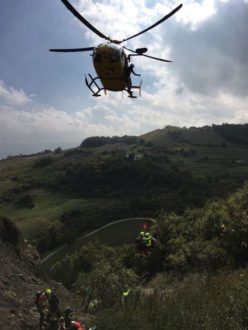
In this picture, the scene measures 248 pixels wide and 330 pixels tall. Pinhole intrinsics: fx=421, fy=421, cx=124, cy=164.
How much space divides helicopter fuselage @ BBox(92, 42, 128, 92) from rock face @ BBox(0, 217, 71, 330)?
11654mm

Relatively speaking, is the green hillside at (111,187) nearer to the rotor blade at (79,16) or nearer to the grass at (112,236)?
the grass at (112,236)

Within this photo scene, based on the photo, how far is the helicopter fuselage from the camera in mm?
17156

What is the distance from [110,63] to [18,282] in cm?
1501

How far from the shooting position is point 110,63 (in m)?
17.3

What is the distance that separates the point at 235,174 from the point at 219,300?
118 metres

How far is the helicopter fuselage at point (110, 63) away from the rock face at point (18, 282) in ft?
38.2

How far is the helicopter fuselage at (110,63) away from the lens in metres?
17.2

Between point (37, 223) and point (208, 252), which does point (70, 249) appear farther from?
point (208, 252)

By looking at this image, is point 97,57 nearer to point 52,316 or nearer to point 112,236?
point 52,316

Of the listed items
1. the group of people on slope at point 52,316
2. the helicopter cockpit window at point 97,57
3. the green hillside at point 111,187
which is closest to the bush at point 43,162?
the green hillside at point 111,187

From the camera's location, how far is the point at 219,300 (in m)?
14.2

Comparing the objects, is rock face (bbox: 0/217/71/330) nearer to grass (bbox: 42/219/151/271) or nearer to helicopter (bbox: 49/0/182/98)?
helicopter (bbox: 49/0/182/98)

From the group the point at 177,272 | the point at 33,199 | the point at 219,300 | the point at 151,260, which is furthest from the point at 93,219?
the point at 219,300

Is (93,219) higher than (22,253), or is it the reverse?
(22,253)
